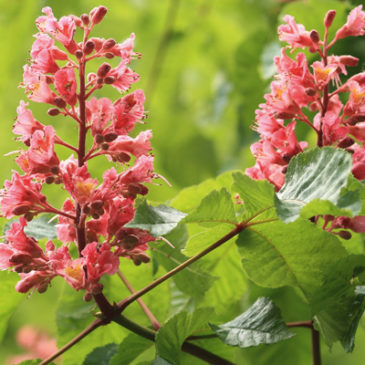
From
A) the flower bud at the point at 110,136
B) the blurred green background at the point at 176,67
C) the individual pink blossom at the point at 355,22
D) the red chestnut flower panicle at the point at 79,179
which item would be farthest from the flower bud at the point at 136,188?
the blurred green background at the point at 176,67

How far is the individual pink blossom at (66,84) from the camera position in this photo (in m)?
1.35

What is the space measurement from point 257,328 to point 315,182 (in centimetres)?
35

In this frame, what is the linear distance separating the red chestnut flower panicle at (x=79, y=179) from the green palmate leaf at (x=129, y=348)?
21 centimetres

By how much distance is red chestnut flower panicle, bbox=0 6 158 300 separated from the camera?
1.28m

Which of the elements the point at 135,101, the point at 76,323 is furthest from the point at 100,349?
the point at 135,101

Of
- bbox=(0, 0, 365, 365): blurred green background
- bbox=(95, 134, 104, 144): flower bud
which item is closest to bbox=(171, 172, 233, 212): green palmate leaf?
bbox=(95, 134, 104, 144): flower bud

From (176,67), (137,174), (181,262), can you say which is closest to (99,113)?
(137,174)

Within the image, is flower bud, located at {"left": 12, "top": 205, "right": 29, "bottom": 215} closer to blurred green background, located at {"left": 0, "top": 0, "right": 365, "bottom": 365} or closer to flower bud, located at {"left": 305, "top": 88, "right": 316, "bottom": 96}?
flower bud, located at {"left": 305, "top": 88, "right": 316, "bottom": 96}

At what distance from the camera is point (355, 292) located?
1.35 meters

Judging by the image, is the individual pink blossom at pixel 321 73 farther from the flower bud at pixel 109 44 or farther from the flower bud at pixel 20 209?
the flower bud at pixel 20 209

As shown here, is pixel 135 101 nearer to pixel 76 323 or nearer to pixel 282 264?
A: pixel 282 264

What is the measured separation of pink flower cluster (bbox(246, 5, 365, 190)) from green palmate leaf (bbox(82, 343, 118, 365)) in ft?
1.78

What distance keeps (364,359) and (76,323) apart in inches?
93.9

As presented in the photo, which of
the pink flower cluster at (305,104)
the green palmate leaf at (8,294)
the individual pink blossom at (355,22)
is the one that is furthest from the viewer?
the green palmate leaf at (8,294)
